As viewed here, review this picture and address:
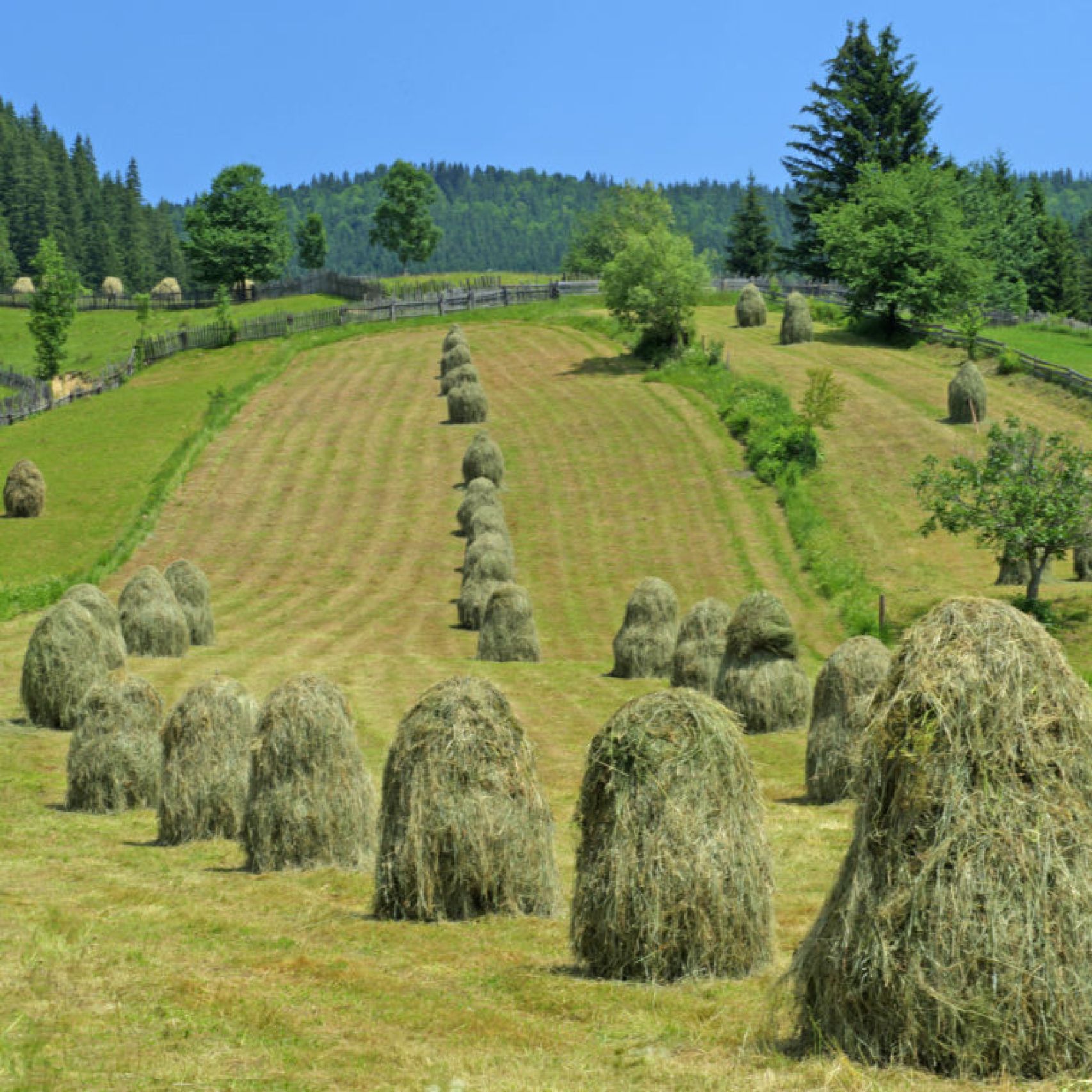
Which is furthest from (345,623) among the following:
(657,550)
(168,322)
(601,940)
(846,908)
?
(168,322)

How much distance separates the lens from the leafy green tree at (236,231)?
117438mm

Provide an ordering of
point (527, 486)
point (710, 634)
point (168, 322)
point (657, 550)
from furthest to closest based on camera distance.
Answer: point (168, 322) < point (527, 486) < point (657, 550) < point (710, 634)

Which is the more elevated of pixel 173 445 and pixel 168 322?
pixel 168 322

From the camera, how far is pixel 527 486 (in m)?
57.2

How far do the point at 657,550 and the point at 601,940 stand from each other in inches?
1483

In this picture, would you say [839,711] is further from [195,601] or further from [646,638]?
[195,601]

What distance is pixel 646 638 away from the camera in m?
35.4

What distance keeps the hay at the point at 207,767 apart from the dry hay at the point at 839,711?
29.1ft

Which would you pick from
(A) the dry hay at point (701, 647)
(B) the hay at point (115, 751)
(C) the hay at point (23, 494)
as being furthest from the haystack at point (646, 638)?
(C) the hay at point (23, 494)

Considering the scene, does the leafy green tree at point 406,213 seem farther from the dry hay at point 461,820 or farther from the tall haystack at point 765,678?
the dry hay at point 461,820

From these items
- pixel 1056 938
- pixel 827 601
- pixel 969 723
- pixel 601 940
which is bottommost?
pixel 827 601

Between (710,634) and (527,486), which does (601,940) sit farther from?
(527,486)

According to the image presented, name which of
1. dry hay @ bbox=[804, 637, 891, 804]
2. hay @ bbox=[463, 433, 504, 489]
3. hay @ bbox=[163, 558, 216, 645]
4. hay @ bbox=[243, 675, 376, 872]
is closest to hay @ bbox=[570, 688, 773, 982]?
hay @ bbox=[243, 675, 376, 872]

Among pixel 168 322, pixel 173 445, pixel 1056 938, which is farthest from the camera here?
pixel 168 322
